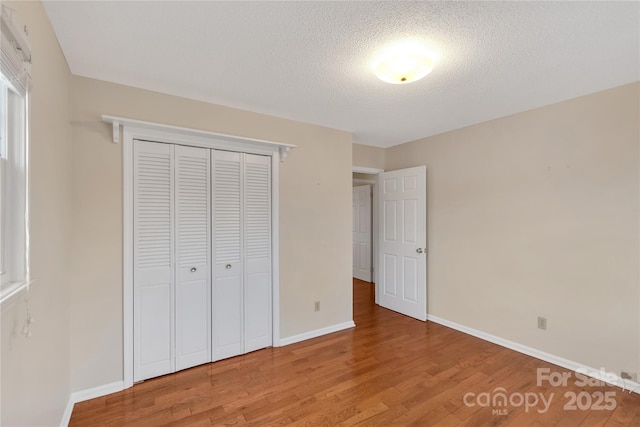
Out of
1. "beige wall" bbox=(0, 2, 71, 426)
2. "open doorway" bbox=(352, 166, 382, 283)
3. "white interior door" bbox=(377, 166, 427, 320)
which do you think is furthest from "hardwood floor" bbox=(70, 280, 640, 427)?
"open doorway" bbox=(352, 166, 382, 283)

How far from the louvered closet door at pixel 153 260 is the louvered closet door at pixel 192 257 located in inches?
2.5

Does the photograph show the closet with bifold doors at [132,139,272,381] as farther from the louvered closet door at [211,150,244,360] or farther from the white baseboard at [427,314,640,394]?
the white baseboard at [427,314,640,394]

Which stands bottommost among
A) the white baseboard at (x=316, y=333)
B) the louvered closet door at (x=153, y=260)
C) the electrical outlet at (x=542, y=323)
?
the white baseboard at (x=316, y=333)

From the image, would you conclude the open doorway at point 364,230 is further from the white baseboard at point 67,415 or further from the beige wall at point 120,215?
the white baseboard at point 67,415

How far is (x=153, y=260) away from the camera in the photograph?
234 centimetres

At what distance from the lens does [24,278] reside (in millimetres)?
1184

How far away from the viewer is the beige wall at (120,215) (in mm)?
2092

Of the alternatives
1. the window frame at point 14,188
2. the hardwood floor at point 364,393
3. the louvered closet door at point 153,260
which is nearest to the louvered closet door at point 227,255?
the hardwood floor at point 364,393

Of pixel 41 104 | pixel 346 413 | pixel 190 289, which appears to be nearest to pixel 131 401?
pixel 190 289

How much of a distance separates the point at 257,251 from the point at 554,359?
298 cm

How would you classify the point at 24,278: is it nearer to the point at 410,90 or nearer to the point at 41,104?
the point at 41,104

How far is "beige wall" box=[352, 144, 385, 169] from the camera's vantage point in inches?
161

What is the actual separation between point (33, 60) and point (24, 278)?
1.00 meters

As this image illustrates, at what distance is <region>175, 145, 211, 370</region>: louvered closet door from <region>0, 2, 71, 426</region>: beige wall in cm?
72
